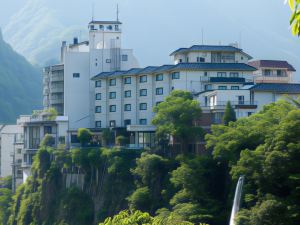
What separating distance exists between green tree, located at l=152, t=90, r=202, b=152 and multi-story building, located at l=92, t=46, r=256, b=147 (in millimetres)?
6791

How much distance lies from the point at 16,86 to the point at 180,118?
366 feet

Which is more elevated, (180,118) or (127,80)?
(127,80)

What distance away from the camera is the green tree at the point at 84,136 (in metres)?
62.9

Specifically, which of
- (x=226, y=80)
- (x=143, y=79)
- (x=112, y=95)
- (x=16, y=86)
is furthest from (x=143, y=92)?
(x=16, y=86)

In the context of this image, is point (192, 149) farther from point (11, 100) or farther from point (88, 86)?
point (11, 100)

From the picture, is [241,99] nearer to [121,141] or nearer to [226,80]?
[226,80]

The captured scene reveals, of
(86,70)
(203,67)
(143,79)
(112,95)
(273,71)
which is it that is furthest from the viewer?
(273,71)

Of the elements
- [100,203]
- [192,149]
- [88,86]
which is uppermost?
[88,86]

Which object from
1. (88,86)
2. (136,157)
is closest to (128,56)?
(88,86)

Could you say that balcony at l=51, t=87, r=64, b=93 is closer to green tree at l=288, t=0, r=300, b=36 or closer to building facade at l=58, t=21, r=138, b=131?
building facade at l=58, t=21, r=138, b=131

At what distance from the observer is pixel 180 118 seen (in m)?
52.7

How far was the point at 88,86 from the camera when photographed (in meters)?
71.8

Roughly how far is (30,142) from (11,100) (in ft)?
277

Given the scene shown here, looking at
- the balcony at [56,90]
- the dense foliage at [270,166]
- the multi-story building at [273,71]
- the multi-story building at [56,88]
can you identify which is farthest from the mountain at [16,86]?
the dense foliage at [270,166]
